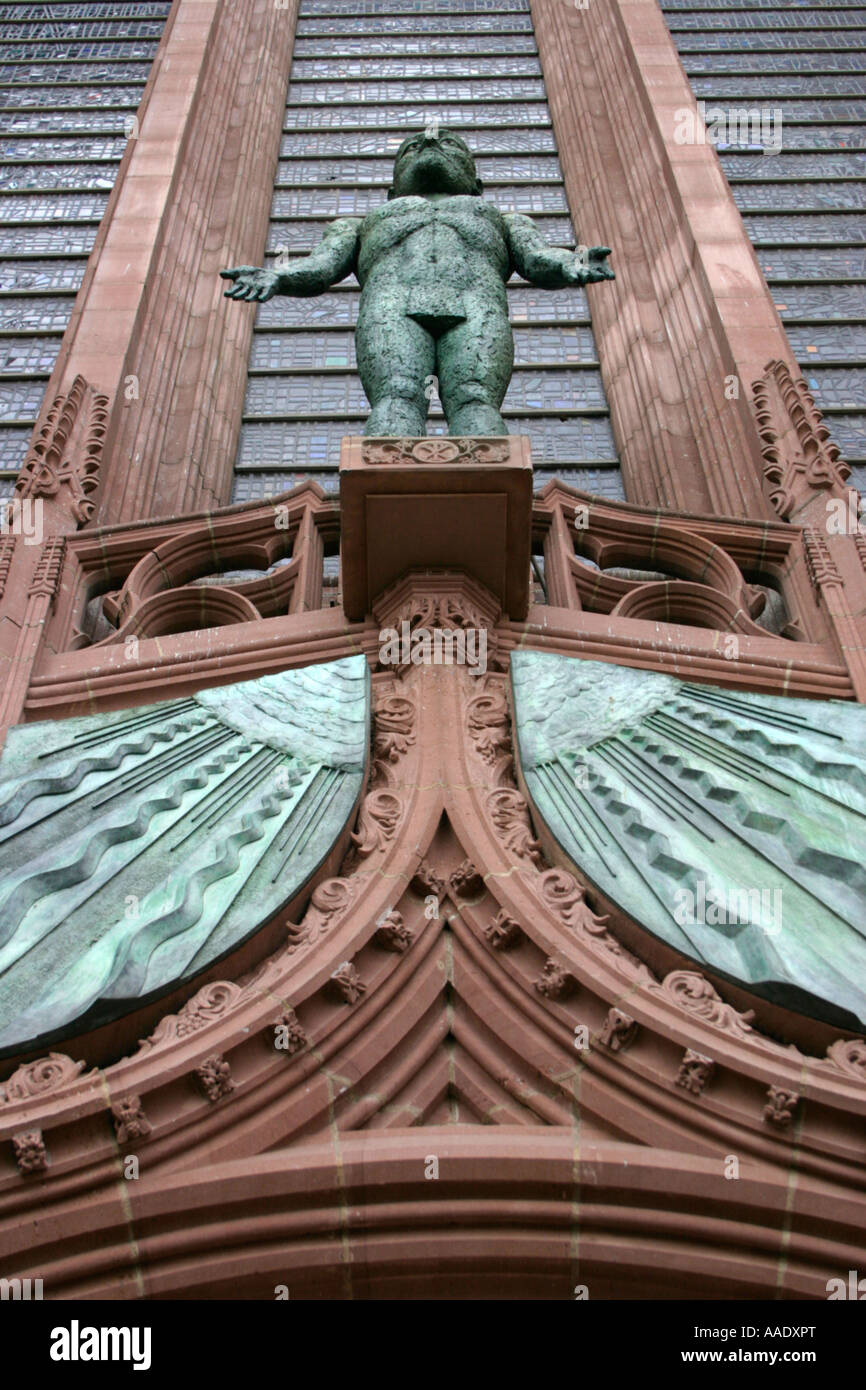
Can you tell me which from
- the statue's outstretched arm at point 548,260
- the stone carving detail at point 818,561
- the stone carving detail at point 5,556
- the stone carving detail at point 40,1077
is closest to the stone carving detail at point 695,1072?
the stone carving detail at point 40,1077

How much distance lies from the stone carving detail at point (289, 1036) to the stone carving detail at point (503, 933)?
32.2 inches

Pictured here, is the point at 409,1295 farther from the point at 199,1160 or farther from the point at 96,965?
the point at 96,965

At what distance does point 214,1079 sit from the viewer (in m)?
5.09

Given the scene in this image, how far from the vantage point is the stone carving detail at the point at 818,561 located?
887 centimetres

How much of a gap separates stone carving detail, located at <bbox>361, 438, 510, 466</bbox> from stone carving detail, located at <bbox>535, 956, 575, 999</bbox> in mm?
3054

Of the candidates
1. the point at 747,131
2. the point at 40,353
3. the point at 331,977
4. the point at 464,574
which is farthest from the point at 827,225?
the point at 331,977

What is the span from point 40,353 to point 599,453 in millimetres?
5842

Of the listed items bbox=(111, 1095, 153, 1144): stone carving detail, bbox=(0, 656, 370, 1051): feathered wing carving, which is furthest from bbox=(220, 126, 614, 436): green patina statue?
bbox=(111, 1095, 153, 1144): stone carving detail

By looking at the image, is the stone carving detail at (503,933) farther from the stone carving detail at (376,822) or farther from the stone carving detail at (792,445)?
the stone carving detail at (792,445)

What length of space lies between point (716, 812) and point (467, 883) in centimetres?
111

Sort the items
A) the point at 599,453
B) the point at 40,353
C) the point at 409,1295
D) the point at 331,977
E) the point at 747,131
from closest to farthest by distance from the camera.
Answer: the point at 409,1295
the point at 331,977
the point at 599,453
the point at 40,353
the point at 747,131

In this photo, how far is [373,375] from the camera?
9.45 m

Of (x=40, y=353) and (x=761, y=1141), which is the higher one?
(x=40, y=353)

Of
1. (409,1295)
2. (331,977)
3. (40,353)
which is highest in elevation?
(40,353)
